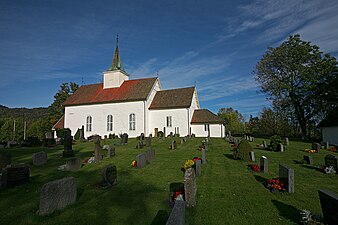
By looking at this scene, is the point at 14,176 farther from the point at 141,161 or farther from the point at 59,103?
the point at 59,103

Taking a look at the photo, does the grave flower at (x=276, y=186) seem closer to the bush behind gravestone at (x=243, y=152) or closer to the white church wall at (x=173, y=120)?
the bush behind gravestone at (x=243, y=152)

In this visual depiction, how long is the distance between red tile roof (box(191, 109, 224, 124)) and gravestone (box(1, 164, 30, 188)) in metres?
25.9

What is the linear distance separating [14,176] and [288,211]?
32.2 ft

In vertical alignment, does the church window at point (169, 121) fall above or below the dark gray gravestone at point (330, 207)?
above

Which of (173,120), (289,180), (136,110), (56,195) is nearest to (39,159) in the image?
(56,195)

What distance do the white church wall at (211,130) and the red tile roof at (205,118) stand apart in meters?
0.62

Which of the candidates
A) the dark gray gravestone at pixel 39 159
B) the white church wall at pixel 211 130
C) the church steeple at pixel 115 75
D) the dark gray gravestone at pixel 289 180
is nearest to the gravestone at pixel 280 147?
the dark gray gravestone at pixel 289 180

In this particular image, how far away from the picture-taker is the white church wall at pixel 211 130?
32.1m

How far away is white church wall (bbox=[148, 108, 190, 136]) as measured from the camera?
32.3m

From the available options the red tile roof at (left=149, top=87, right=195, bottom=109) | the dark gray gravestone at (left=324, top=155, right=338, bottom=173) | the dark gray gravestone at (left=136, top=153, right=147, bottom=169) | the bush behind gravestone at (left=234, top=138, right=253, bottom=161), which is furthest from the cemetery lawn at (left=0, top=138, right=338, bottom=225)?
the red tile roof at (left=149, top=87, right=195, bottom=109)

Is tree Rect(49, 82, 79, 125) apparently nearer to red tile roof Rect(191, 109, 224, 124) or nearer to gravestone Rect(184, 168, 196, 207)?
red tile roof Rect(191, 109, 224, 124)

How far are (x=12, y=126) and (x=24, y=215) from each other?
58.1 metres

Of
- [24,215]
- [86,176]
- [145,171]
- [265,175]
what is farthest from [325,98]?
[24,215]

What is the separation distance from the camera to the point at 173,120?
32.9 metres
